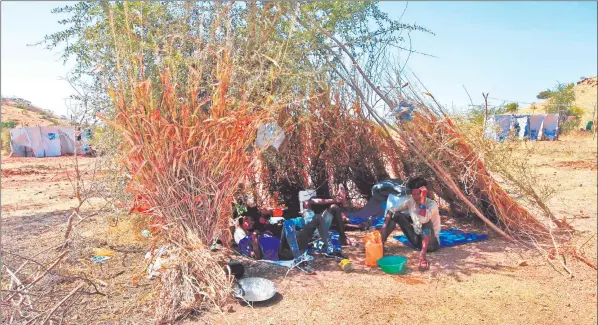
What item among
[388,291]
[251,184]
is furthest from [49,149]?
[388,291]

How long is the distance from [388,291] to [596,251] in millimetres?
2433

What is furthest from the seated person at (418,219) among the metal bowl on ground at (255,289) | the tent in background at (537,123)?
the tent in background at (537,123)

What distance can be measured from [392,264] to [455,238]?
1319 mm

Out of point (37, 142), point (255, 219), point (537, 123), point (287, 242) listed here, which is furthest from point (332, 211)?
point (537, 123)

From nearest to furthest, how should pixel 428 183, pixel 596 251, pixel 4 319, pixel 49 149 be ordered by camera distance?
pixel 4 319, pixel 596 251, pixel 428 183, pixel 49 149

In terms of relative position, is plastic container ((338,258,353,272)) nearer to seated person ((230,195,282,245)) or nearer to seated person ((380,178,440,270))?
seated person ((380,178,440,270))

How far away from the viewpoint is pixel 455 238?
200 inches

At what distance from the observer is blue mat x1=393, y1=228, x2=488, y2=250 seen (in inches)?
196

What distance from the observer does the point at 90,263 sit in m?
4.62

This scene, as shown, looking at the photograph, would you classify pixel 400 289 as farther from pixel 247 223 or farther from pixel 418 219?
pixel 247 223

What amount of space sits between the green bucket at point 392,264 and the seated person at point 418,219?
0.44 meters

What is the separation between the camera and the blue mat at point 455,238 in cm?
498

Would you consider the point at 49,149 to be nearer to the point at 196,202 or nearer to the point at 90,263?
the point at 90,263

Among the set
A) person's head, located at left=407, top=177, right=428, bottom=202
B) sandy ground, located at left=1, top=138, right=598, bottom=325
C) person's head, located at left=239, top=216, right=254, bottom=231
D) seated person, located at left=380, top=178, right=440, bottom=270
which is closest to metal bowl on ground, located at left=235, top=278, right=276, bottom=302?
sandy ground, located at left=1, top=138, right=598, bottom=325
